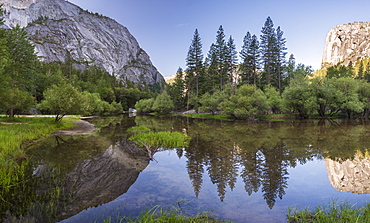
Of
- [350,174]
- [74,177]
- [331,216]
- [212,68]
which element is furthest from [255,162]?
[212,68]

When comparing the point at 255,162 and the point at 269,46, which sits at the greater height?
the point at 269,46

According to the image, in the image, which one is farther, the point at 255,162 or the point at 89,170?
the point at 255,162

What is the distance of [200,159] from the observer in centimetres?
1360

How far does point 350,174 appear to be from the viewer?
33.9 ft

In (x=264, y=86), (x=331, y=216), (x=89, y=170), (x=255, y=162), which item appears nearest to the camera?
(x=331, y=216)

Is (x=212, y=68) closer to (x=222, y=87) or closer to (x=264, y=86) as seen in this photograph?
(x=222, y=87)

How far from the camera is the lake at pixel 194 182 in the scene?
6984 millimetres

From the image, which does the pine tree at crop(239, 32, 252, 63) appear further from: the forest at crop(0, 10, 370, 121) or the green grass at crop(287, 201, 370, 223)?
the green grass at crop(287, 201, 370, 223)

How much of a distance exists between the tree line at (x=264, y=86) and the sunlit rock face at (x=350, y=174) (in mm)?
31430

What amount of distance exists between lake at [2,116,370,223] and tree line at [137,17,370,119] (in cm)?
3152

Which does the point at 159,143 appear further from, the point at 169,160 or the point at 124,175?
the point at 124,175

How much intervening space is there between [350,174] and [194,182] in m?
8.48

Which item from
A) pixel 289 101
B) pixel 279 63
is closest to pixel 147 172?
pixel 289 101

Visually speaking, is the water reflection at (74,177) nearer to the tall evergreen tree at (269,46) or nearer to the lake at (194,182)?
the lake at (194,182)
